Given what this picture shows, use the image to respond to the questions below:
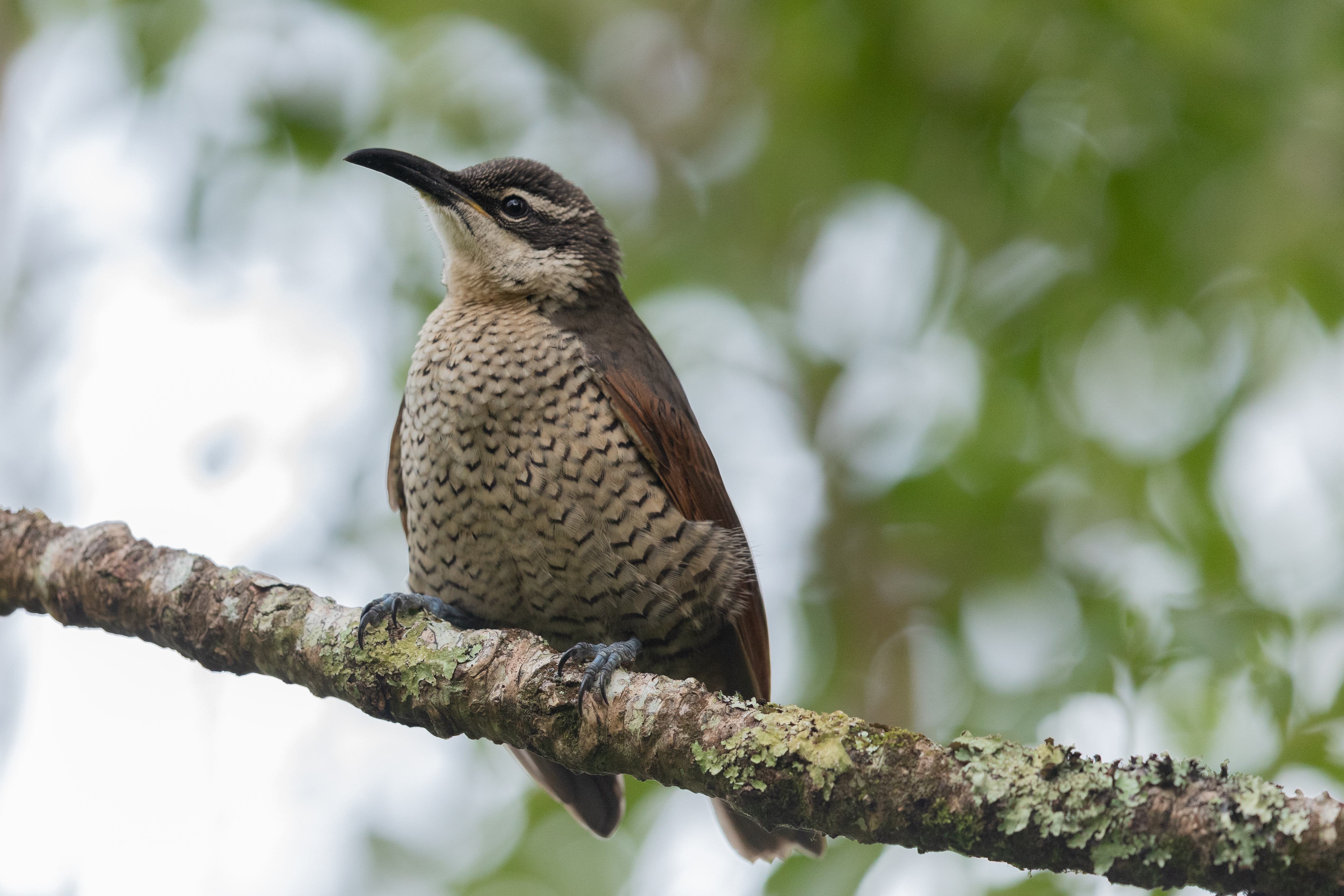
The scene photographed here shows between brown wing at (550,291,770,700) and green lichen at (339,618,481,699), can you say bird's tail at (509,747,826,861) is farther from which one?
green lichen at (339,618,481,699)

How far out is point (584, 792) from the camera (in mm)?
4527

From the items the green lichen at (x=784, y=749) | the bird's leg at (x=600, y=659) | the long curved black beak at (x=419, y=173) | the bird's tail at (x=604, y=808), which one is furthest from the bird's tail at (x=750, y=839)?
the long curved black beak at (x=419, y=173)

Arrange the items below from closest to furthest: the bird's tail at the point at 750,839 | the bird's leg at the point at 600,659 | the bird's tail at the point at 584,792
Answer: the bird's leg at the point at 600,659, the bird's tail at the point at 750,839, the bird's tail at the point at 584,792

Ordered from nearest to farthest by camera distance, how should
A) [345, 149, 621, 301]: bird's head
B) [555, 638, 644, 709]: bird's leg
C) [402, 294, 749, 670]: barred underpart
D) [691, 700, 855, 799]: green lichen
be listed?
[691, 700, 855, 799]: green lichen < [555, 638, 644, 709]: bird's leg < [402, 294, 749, 670]: barred underpart < [345, 149, 621, 301]: bird's head

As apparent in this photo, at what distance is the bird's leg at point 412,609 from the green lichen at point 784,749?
3.69ft

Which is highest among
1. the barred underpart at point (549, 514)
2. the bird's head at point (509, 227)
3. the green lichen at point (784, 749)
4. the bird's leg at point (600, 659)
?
the bird's head at point (509, 227)

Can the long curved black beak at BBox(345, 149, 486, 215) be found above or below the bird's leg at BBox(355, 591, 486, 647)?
above

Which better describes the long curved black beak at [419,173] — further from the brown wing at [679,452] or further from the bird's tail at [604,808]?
the bird's tail at [604,808]

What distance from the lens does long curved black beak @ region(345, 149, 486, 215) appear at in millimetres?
4871

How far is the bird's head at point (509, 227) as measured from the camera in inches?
191

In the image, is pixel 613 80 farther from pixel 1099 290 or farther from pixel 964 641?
pixel 964 641

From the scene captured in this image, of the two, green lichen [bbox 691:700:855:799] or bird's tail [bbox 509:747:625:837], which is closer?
green lichen [bbox 691:700:855:799]

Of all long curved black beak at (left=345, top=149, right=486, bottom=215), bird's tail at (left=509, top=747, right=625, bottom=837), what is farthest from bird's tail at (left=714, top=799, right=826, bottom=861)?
long curved black beak at (left=345, top=149, right=486, bottom=215)

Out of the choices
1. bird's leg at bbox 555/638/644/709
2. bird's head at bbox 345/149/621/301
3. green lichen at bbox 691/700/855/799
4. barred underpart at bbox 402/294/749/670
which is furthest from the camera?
bird's head at bbox 345/149/621/301
